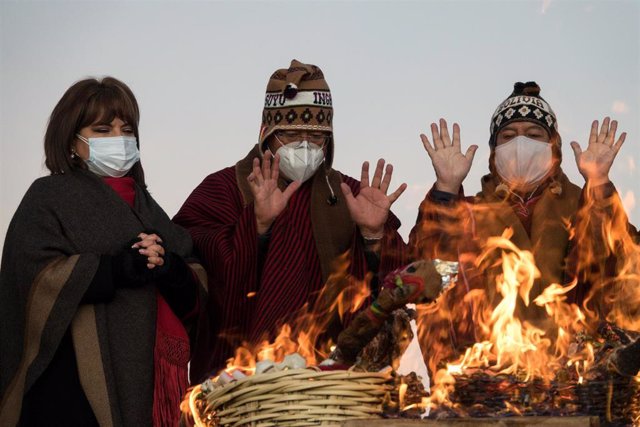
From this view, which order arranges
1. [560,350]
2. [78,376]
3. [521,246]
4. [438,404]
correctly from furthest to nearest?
[521,246]
[78,376]
[560,350]
[438,404]

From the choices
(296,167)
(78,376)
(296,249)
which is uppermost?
(296,167)

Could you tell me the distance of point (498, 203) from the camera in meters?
5.25

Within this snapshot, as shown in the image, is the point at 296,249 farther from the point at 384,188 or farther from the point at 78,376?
the point at 78,376

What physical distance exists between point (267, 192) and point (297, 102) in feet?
1.57

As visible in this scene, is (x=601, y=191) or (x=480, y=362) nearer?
(x=480, y=362)

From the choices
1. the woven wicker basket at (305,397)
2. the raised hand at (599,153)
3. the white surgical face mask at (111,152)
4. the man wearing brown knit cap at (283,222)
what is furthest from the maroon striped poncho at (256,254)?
the woven wicker basket at (305,397)

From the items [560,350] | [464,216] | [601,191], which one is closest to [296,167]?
[464,216]

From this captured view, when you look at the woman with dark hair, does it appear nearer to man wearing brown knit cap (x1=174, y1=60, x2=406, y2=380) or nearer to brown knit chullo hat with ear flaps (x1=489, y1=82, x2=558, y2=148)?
man wearing brown knit cap (x1=174, y1=60, x2=406, y2=380)

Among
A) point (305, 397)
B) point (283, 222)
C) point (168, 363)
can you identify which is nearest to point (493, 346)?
point (305, 397)

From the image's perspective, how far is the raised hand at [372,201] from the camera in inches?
203

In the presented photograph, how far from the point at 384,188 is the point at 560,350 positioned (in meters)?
1.27

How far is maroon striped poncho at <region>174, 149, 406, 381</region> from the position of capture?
16.9 feet

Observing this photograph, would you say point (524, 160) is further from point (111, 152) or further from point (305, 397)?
point (305, 397)

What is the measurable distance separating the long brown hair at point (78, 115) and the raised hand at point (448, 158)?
1221 mm
